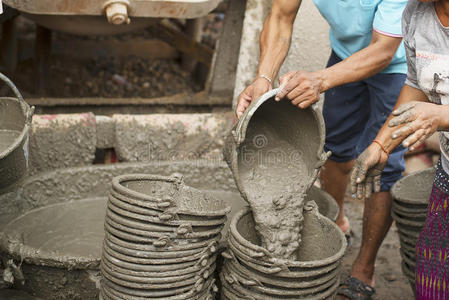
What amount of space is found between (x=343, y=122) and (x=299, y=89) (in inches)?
43.8

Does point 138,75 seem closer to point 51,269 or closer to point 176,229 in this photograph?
point 51,269

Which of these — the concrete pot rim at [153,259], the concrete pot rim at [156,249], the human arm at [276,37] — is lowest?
the concrete pot rim at [153,259]

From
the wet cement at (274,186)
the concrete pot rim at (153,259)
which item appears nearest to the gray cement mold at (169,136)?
the wet cement at (274,186)

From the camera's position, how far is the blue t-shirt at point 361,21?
110 inches

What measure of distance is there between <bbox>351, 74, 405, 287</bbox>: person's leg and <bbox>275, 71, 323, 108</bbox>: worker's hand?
2.63 ft

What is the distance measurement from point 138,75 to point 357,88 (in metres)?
3.36

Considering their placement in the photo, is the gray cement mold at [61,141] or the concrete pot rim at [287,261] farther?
the gray cement mold at [61,141]

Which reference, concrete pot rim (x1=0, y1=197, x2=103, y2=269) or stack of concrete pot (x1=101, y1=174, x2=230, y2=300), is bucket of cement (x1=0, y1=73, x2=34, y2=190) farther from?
stack of concrete pot (x1=101, y1=174, x2=230, y2=300)

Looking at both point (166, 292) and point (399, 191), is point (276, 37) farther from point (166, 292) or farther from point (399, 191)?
point (166, 292)

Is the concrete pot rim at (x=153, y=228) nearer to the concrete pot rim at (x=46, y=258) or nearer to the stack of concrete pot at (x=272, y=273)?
the stack of concrete pot at (x=272, y=273)

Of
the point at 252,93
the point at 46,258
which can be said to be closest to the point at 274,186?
the point at 252,93

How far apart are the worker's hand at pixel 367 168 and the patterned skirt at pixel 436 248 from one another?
31cm

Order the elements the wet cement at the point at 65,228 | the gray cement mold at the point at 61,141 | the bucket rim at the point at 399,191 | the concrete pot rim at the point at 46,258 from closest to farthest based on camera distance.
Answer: the concrete pot rim at the point at 46,258
the bucket rim at the point at 399,191
the wet cement at the point at 65,228
the gray cement mold at the point at 61,141

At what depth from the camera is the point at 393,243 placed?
4.21 metres
